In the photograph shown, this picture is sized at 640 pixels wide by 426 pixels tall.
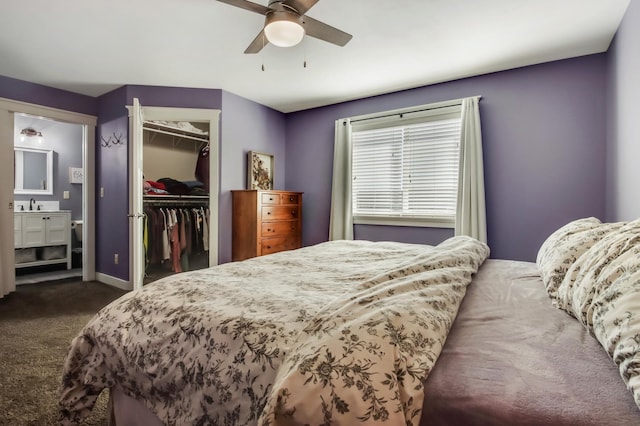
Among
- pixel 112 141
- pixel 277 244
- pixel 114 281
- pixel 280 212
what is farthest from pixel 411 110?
pixel 114 281

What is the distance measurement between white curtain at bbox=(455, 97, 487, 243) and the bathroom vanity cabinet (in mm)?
5469

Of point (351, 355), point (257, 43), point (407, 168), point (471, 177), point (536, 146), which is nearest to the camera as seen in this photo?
point (351, 355)

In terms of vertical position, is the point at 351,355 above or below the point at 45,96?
below

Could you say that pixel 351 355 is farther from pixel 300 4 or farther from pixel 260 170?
pixel 260 170

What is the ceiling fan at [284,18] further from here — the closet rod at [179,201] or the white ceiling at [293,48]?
the closet rod at [179,201]

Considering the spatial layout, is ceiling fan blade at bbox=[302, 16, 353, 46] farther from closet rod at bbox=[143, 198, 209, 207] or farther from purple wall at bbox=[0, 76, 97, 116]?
purple wall at bbox=[0, 76, 97, 116]

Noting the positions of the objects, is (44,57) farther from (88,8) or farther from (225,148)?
(225,148)

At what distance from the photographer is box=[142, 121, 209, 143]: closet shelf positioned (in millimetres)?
4312

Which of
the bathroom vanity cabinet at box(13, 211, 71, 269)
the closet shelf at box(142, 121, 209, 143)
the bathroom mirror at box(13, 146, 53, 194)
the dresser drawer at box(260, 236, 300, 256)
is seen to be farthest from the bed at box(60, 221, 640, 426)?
the bathroom mirror at box(13, 146, 53, 194)

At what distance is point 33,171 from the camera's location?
480 centimetres

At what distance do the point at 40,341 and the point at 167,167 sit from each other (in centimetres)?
310

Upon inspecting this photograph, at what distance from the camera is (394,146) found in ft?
12.5

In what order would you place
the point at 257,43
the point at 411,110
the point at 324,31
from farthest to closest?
the point at 411,110 < the point at 257,43 < the point at 324,31

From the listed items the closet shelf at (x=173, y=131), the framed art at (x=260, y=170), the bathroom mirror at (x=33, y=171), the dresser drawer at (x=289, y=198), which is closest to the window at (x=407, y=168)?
the dresser drawer at (x=289, y=198)
